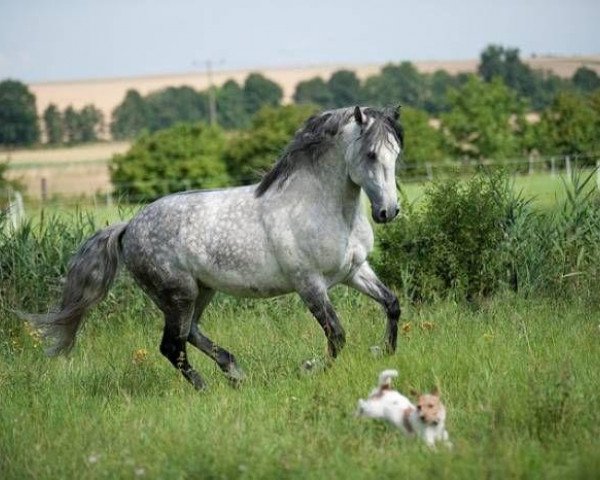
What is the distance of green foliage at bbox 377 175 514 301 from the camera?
10.4 metres

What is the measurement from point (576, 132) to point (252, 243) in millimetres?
55475

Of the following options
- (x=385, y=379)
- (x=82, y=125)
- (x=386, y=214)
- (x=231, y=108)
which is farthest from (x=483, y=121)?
(x=385, y=379)

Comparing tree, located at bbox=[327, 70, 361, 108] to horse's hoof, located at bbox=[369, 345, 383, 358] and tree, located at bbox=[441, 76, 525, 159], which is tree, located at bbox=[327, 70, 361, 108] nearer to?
tree, located at bbox=[441, 76, 525, 159]

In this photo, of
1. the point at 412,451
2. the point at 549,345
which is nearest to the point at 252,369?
the point at 549,345

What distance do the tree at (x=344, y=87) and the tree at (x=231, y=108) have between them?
10147 millimetres

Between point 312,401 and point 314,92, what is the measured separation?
110 metres

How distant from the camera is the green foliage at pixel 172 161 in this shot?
202 ft

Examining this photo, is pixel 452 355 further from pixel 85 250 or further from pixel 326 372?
pixel 85 250

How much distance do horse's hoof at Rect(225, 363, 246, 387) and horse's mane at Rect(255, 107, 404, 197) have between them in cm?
129

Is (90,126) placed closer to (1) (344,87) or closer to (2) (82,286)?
(1) (344,87)

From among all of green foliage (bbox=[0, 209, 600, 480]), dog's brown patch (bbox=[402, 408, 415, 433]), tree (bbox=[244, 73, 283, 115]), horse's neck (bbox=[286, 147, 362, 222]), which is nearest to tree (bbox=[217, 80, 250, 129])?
tree (bbox=[244, 73, 283, 115])

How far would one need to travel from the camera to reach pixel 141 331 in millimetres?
10219

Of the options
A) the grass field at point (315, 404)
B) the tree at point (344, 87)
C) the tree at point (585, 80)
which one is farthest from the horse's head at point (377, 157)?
the tree at point (344, 87)

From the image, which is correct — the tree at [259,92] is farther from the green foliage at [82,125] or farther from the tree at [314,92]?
the green foliage at [82,125]
